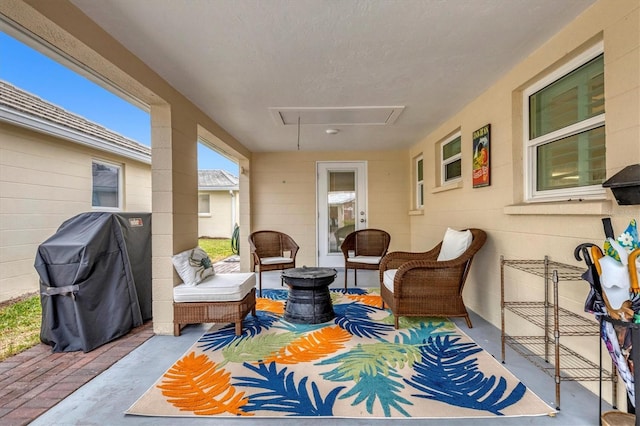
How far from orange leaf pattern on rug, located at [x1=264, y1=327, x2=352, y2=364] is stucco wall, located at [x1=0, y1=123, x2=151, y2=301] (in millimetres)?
4109

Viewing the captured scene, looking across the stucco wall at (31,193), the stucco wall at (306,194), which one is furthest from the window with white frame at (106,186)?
the stucco wall at (306,194)

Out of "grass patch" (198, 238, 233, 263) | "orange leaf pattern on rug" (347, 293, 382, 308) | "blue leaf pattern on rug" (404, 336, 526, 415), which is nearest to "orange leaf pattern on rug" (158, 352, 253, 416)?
"blue leaf pattern on rug" (404, 336, 526, 415)

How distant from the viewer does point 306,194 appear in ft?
20.6

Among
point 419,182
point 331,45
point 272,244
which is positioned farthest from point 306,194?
point 331,45

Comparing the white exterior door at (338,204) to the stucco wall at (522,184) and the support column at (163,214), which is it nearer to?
the stucco wall at (522,184)

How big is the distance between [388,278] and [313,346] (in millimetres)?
1135

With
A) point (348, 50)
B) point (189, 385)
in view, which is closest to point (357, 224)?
point (348, 50)

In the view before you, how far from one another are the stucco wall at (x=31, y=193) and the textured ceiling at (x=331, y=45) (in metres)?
2.84

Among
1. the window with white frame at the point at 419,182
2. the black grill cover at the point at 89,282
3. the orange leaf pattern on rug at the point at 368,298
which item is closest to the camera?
the black grill cover at the point at 89,282

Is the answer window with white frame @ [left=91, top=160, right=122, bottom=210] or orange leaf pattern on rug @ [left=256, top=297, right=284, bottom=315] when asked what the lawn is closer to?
window with white frame @ [left=91, top=160, right=122, bottom=210]

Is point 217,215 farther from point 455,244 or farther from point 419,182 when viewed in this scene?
point 455,244

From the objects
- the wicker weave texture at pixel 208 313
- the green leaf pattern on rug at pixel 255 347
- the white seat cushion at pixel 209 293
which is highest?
the white seat cushion at pixel 209 293

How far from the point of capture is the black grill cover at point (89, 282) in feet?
8.46

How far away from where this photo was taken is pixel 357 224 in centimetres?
633
